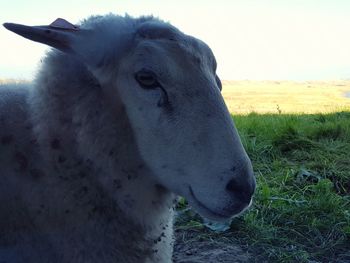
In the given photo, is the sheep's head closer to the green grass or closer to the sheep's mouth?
the sheep's mouth

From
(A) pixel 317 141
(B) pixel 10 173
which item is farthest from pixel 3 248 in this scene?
(A) pixel 317 141

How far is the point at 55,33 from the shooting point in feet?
7.16

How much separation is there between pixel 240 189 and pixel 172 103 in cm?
48

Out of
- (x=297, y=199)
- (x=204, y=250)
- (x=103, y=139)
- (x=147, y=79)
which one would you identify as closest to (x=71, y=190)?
(x=103, y=139)

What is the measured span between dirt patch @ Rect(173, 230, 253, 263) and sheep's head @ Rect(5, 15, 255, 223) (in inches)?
46.2

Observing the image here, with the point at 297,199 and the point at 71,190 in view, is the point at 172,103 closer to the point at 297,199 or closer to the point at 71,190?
the point at 71,190

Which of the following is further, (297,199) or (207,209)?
(297,199)

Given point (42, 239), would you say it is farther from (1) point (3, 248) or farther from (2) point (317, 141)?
(2) point (317, 141)

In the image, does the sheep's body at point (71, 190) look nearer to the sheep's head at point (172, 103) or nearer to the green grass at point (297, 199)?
the sheep's head at point (172, 103)

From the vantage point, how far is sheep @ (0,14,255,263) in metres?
A: 2.13

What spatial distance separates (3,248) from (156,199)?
0.78 m

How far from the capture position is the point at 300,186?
14.0 feet

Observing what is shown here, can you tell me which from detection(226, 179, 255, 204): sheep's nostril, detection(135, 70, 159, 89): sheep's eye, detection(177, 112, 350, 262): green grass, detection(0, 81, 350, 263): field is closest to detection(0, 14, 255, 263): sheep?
detection(135, 70, 159, 89): sheep's eye

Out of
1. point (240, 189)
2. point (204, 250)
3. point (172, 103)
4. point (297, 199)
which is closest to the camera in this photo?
point (240, 189)
